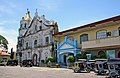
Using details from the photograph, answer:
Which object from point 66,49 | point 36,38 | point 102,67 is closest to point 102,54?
point 66,49

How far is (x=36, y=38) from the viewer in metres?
55.2

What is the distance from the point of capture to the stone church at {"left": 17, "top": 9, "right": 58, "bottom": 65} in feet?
162

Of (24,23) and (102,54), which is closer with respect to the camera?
(102,54)

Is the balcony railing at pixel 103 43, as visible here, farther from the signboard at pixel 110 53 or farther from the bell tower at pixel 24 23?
the bell tower at pixel 24 23

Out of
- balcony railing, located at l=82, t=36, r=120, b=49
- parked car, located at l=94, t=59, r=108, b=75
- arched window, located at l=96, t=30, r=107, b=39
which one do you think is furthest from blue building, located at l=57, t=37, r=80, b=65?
parked car, located at l=94, t=59, r=108, b=75

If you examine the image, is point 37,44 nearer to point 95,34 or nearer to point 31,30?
point 31,30

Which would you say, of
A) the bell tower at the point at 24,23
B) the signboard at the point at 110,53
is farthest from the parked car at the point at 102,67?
the bell tower at the point at 24,23

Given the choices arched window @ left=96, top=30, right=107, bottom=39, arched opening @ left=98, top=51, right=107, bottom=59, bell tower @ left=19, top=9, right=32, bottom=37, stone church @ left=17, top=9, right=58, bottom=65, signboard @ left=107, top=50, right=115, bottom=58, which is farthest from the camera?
bell tower @ left=19, top=9, right=32, bottom=37

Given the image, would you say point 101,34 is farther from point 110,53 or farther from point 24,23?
point 24,23

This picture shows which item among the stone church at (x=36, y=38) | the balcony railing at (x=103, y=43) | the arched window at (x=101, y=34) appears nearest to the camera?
the balcony railing at (x=103, y=43)

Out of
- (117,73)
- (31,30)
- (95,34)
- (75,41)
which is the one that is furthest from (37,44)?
(117,73)

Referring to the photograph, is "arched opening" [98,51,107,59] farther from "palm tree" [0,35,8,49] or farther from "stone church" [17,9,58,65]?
"palm tree" [0,35,8,49]

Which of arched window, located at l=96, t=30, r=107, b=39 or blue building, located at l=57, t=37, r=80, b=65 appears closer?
arched window, located at l=96, t=30, r=107, b=39

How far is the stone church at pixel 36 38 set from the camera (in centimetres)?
4944
